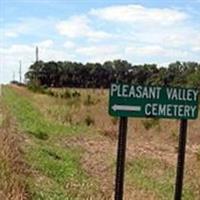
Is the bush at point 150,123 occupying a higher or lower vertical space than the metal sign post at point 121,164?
lower

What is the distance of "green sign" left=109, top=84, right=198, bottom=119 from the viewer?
266 inches

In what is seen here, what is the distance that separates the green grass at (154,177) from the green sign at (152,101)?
3.48 m

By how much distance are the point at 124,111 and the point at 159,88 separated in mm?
457

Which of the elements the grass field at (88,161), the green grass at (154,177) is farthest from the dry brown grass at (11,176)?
the green grass at (154,177)

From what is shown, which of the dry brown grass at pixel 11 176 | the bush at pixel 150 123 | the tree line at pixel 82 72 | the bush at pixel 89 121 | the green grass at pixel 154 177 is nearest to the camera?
the dry brown grass at pixel 11 176

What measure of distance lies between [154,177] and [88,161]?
203 cm

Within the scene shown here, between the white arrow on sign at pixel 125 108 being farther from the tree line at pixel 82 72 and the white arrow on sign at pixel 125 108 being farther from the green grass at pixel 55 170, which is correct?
the tree line at pixel 82 72

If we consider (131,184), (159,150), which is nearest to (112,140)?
(159,150)

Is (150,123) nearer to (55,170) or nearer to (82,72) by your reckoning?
(55,170)

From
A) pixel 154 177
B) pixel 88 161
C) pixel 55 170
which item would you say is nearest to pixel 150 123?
pixel 88 161

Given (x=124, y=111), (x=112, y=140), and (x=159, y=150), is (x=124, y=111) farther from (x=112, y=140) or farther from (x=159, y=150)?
(x=112, y=140)

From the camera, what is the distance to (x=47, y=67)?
113m

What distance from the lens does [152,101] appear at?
271 inches

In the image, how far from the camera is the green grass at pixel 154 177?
10.7 m
